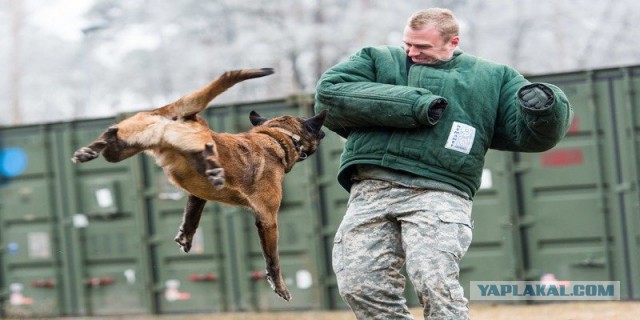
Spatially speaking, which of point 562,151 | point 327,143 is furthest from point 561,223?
point 327,143

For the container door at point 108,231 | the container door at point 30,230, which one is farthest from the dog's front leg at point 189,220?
the container door at point 30,230

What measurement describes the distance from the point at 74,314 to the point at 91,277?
18.3 inches

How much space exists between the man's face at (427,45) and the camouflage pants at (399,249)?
0.61 m

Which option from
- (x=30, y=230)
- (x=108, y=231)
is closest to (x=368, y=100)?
(x=108, y=231)

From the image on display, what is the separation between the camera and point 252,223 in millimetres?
10617

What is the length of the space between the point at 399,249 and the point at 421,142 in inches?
21.1

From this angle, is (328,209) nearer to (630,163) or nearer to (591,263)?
(591,263)

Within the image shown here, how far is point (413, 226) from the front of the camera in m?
5.02

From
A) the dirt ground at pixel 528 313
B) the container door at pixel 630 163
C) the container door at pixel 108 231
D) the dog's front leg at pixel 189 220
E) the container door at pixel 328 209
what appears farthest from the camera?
the container door at pixel 108 231

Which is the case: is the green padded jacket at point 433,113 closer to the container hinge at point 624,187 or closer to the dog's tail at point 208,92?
the dog's tail at point 208,92

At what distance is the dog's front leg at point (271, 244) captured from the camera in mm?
5215

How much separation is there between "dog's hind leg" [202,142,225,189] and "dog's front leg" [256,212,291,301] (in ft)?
1.99

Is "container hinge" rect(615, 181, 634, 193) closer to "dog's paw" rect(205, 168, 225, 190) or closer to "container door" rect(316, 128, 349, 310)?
"container door" rect(316, 128, 349, 310)

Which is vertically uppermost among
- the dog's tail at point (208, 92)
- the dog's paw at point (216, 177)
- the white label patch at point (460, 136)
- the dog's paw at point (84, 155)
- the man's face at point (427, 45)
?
the man's face at point (427, 45)
